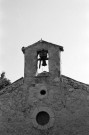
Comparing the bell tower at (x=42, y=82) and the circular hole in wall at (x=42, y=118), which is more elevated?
the bell tower at (x=42, y=82)

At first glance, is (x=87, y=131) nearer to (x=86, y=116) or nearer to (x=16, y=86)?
(x=86, y=116)

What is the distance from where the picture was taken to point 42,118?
8.99 m

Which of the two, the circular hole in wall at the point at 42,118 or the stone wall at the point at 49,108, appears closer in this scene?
the stone wall at the point at 49,108

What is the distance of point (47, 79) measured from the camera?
31.3 feet

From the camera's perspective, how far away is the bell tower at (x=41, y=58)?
9.67 meters

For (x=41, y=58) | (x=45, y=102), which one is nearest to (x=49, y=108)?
(x=45, y=102)

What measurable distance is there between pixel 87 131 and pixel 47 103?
2.02 meters

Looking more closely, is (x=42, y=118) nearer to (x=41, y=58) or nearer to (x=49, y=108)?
(x=49, y=108)

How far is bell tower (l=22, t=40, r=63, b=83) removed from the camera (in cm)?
967

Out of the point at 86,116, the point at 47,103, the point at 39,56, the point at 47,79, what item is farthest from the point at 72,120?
the point at 39,56

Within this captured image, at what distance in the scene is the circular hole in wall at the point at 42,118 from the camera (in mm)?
8936

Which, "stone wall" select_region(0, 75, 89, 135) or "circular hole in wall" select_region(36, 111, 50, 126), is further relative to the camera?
"circular hole in wall" select_region(36, 111, 50, 126)

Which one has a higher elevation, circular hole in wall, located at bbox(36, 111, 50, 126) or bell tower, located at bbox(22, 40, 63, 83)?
bell tower, located at bbox(22, 40, 63, 83)

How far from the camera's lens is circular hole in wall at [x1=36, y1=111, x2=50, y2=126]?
8.94 metres
